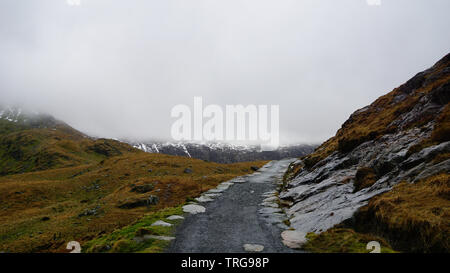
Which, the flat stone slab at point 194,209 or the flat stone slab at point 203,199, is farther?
the flat stone slab at point 203,199

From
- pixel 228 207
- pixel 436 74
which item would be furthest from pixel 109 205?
pixel 436 74

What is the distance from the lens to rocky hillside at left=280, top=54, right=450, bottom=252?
897cm

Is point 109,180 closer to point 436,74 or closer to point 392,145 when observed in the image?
point 392,145


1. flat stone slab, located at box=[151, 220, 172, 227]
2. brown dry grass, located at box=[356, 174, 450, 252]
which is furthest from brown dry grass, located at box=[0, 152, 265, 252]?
brown dry grass, located at box=[356, 174, 450, 252]

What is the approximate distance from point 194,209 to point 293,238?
9.60 metres

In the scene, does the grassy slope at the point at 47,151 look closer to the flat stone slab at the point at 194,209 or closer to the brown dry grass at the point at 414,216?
the flat stone slab at the point at 194,209

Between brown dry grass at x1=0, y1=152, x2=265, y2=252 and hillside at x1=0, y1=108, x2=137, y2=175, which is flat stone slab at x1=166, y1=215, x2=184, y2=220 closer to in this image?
brown dry grass at x1=0, y1=152, x2=265, y2=252

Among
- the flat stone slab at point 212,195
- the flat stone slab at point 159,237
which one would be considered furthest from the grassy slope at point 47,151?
the flat stone slab at point 159,237

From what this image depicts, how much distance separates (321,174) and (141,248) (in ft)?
60.5

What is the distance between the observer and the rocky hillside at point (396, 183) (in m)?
8.97

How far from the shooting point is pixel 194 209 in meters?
19.3

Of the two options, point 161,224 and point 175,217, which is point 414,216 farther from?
point 175,217

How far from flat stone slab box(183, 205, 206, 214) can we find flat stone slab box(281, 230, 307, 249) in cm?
800

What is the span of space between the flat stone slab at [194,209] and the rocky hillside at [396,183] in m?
7.17
